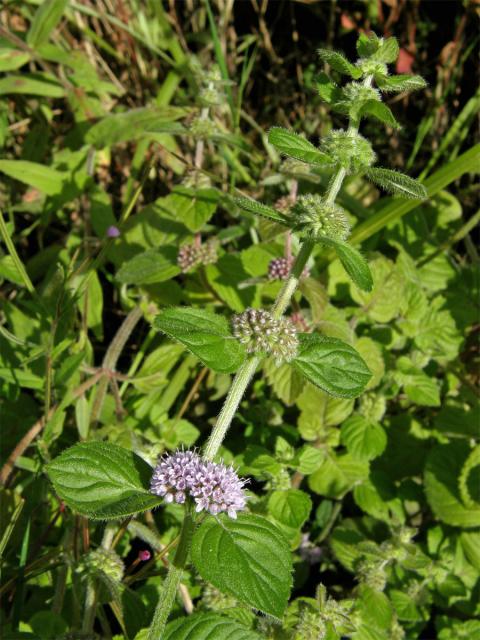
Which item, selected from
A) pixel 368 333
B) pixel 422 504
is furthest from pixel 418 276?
pixel 422 504

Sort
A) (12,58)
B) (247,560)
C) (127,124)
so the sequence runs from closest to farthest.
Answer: (247,560) → (127,124) → (12,58)

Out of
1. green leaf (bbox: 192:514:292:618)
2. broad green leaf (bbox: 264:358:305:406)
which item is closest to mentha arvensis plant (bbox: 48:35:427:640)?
green leaf (bbox: 192:514:292:618)

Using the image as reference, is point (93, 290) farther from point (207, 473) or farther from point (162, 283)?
point (207, 473)

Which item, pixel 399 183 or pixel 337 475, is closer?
pixel 399 183

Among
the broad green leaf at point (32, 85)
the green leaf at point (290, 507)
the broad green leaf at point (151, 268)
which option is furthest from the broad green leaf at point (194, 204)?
the broad green leaf at point (32, 85)

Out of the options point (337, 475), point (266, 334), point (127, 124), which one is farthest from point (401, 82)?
point (127, 124)

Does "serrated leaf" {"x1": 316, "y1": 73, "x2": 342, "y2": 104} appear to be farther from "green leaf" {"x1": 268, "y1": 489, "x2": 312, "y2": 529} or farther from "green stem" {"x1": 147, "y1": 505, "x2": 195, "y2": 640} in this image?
"green leaf" {"x1": 268, "y1": 489, "x2": 312, "y2": 529}

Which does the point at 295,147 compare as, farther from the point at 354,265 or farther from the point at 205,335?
the point at 205,335

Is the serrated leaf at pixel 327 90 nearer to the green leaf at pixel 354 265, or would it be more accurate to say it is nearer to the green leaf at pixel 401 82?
the green leaf at pixel 401 82
